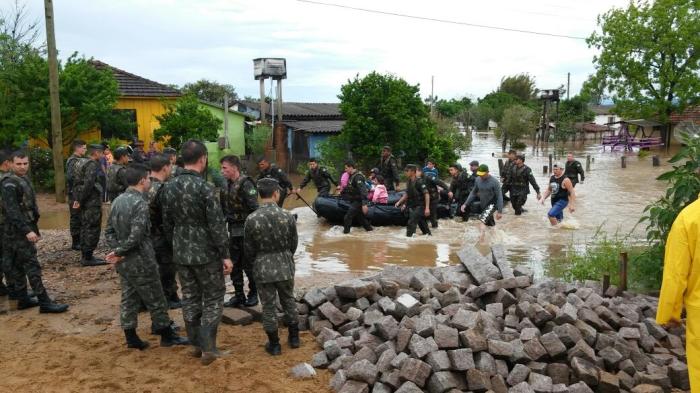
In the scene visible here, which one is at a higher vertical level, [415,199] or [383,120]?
[383,120]

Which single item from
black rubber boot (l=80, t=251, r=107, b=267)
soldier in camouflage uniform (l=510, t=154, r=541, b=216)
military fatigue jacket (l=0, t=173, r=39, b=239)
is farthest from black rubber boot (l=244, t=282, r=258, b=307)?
soldier in camouflage uniform (l=510, t=154, r=541, b=216)

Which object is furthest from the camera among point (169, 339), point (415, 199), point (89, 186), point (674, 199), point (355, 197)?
point (355, 197)

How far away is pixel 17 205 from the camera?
19.5ft

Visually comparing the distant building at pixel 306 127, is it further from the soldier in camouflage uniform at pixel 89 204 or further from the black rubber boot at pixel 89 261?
the black rubber boot at pixel 89 261

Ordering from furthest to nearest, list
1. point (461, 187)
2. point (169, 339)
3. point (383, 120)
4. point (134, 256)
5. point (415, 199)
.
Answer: point (383, 120), point (461, 187), point (415, 199), point (169, 339), point (134, 256)

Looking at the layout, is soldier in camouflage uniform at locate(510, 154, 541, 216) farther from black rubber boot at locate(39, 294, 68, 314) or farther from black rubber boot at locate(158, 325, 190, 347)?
black rubber boot at locate(39, 294, 68, 314)

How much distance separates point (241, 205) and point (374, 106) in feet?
48.1

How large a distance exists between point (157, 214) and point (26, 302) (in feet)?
7.12

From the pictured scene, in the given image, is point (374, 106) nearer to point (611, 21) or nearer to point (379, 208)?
point (379, 208)

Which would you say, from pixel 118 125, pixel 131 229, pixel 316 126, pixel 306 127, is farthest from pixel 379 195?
pixel 316 126

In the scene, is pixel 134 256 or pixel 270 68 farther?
pixel 270 68

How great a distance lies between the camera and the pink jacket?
1274cm

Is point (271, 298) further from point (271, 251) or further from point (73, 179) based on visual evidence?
point (73, 179)

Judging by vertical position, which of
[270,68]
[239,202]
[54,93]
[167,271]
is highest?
[270,68]
